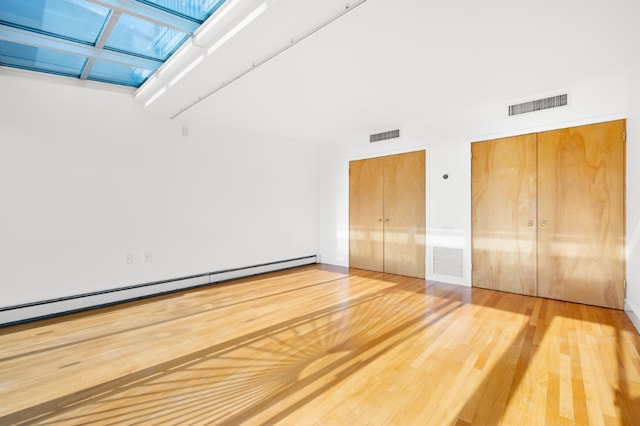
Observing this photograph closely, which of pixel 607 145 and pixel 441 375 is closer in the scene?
pixel 441 375

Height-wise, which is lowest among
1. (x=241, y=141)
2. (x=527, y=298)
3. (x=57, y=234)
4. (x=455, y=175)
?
(x=527, y=298)

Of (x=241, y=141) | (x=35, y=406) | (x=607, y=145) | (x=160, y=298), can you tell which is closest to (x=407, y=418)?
(x=35, y=406)

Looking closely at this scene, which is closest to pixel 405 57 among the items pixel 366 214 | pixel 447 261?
pixel 447 261

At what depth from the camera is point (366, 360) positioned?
2256 mm

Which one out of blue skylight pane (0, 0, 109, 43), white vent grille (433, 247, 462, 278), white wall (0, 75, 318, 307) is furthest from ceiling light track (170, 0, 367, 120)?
white vent grille (433, 247, 462, 278)

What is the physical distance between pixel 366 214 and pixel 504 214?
230 cm

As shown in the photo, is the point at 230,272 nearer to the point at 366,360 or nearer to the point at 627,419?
the point at 366,360

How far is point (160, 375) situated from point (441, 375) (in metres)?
1.99

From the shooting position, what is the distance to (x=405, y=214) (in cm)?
510

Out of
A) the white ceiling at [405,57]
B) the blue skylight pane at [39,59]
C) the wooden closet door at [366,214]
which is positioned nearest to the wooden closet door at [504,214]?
the white ceiling at [405,57]

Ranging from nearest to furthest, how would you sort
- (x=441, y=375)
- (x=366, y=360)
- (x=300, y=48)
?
(x=441, y=375)
(x=366, y=360)
(x=300, y=48)

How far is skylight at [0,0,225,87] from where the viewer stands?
2.27m

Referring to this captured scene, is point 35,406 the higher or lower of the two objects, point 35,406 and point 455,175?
the lower

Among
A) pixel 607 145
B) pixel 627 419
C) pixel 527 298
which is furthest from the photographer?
pixel 527 298
